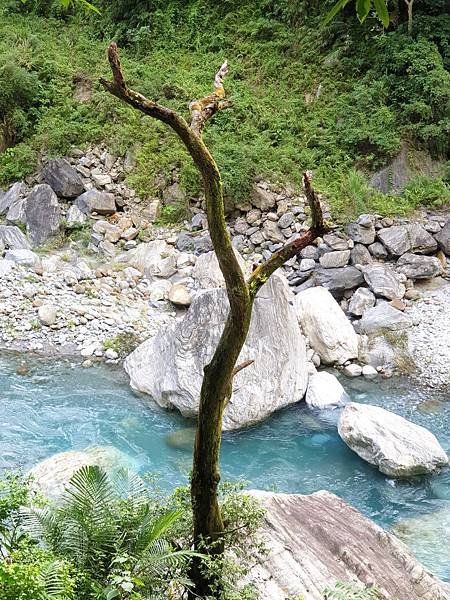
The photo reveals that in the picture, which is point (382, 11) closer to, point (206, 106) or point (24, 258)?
point (206, 106)

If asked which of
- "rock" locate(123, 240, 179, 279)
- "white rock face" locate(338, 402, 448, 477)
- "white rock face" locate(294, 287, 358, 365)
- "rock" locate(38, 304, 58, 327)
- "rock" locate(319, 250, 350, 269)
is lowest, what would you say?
"white rock face" locate(338, 402, 448, 477)

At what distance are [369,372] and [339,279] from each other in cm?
213

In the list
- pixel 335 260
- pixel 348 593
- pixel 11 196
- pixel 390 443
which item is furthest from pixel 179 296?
pixel 348 593

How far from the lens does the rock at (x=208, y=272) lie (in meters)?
10.3

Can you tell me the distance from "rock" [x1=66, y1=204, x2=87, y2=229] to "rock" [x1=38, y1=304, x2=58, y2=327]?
2.97 meters

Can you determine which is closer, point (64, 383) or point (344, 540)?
point (344, 540)

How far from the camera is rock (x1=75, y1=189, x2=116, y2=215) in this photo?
12.3 meters

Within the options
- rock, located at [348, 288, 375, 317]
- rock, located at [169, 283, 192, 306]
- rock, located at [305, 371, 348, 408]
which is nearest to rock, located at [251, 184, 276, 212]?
rock, located at [169, 283, 192, 306]

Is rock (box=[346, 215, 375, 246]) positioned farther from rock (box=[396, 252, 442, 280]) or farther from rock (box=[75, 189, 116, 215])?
rock (box=[75, 189, 116, 215])

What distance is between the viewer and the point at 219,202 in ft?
9.32

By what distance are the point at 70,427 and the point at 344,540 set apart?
4001mm

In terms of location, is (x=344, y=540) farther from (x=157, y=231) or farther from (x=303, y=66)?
(x=303, y=66)

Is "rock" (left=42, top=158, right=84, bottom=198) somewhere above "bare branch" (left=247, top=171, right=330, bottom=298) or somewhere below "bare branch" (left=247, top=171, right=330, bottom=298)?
above

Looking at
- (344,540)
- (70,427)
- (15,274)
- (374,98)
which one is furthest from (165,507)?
(374,98)
